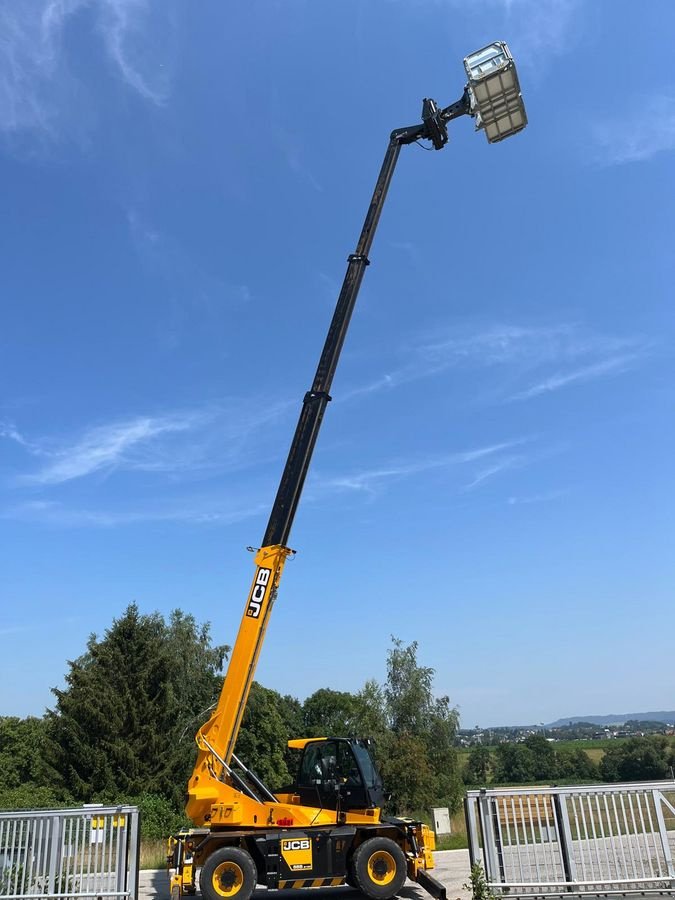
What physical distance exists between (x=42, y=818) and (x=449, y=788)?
38792 millimetres

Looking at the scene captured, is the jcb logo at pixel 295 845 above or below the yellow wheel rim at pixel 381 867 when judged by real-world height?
above

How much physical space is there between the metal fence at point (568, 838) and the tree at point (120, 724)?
24.1 metres

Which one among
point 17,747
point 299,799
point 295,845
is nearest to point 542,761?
point 17,747

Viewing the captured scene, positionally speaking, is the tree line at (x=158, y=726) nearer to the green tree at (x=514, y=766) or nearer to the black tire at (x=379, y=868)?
the black tire at (x=379, y=868)

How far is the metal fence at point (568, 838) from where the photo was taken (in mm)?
9539

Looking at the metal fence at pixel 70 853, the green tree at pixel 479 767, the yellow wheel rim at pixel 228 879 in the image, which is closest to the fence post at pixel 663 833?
the yellow wheel rim at pixel 228 879

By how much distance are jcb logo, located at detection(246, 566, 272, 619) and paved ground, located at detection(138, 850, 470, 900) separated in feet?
16.8

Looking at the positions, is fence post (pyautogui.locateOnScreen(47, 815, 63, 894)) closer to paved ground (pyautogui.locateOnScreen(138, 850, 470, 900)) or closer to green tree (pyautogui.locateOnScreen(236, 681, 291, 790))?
paved ground (pyautogui.locateOnScreen(138, 850, 470, 900))

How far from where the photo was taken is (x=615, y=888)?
962 cm

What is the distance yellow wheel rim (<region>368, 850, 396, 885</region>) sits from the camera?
33.7 ft

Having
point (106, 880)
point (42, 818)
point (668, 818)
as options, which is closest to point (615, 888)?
point (106, 880)

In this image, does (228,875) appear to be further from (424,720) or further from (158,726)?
(424,720)

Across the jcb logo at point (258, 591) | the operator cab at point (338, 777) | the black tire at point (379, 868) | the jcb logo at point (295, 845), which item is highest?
the jcb logo at point (258, 591)

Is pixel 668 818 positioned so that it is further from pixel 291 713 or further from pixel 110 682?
pixel 291 713
